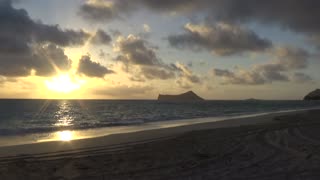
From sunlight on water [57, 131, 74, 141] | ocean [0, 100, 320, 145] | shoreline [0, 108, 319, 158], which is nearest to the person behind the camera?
shoreline [0, 108, 319, 158]

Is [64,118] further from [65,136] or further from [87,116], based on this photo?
[65,136]

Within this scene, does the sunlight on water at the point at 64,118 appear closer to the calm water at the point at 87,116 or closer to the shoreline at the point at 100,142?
the calm water at the point at 87,116

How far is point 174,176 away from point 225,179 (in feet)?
4.94

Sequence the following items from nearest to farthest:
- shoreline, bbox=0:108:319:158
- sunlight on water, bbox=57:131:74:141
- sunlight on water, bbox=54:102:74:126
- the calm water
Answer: shoreline, bbox=0:108:319:158 → sunlight on water, bbox=57:131:74:141 → the calm water → sunlight on water, bbox=54:102:74:126

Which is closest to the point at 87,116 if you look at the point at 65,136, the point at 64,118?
the point at 64,118

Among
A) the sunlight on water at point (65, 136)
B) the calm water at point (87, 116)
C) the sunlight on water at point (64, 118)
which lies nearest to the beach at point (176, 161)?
the sunlight on water at point (65, 136)

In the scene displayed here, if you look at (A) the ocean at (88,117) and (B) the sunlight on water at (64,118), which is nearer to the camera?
(A) the ocean at (88,117)

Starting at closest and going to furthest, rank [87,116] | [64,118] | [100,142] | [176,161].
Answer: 1. [176,161]
2. [100,142]
3. [64,118]
4. [87,116]

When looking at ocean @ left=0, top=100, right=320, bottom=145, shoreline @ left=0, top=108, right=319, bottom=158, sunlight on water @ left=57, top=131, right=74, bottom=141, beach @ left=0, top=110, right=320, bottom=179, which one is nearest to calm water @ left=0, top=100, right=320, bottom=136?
ocean @ left=0, top=100, right=320, bottom=145

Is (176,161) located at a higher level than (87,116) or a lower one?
lower

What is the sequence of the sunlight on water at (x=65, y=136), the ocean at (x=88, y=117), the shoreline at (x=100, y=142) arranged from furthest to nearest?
the ocean at (x=88, y=117)
the sunlight on water at (x=65, y=136)
the shoreline at (x=100, y=142)

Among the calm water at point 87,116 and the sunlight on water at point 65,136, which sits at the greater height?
the calm water at point 87,116

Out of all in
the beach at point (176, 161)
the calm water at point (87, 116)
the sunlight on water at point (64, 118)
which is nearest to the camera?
the beach at point (176, 161)

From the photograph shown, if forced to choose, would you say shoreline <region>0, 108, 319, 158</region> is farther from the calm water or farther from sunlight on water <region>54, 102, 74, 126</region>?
sunlight on water <region>54, 102, 74, 126</region>
